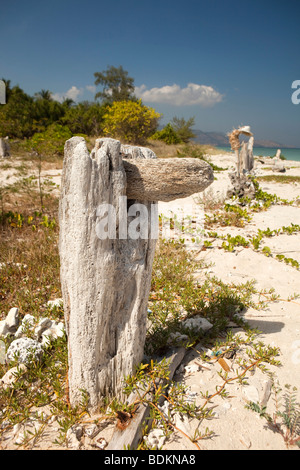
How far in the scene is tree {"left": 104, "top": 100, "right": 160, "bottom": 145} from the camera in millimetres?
20328

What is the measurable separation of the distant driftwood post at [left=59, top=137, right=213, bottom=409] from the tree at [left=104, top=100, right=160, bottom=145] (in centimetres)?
1992

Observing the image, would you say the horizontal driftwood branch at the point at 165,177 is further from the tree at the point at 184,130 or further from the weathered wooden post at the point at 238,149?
the tree at the point at 184,130

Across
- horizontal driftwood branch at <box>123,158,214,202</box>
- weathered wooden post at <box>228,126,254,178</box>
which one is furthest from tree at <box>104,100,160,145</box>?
horizontal driftwood branch at <box>123,158,214,202</box>

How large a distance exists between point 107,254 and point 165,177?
61 centimetres

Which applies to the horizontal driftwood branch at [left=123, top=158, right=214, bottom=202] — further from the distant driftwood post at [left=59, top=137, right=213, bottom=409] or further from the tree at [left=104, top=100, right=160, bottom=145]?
the tree at [left=104, top=100, right=160, bottom=145]

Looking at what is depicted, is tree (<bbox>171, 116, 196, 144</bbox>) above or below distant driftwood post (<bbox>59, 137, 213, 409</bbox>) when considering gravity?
above

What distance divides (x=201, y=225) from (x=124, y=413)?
5000 millimetres

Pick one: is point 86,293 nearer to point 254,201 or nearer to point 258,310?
point 258,310

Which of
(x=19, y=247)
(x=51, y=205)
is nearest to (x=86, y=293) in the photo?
(x=19, y=247)

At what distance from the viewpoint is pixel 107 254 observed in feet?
5.59

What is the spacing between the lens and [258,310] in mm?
3295
